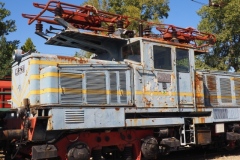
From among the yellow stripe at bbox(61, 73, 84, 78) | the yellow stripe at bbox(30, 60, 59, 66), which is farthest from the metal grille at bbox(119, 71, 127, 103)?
the yellow stripe at bbox(30, 60, 59, 66)

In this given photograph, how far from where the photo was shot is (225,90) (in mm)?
11258

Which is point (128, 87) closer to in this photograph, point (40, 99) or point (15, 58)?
point (40, 99)

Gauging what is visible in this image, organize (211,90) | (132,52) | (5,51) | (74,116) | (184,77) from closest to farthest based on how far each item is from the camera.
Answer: (74,116) → (132,52) → (184,77) → (211,90) → (5,51)

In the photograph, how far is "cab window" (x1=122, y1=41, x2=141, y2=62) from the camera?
28.9 ft

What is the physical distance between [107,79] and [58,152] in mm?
2231

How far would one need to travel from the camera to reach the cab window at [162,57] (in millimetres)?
8938

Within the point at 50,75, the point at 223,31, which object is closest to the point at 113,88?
the point at 50,75

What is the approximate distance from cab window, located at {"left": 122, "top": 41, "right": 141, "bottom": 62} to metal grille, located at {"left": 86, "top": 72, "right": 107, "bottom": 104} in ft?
4.45

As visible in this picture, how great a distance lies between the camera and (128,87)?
8344 millimetres

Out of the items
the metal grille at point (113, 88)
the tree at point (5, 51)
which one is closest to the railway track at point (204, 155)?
the metal grille at point (113, 88)

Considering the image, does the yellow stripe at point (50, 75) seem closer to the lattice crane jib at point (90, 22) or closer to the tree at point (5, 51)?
the lattice crane jib at point (90, 22)

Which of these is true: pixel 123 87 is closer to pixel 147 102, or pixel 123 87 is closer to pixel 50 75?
pixel 147 102

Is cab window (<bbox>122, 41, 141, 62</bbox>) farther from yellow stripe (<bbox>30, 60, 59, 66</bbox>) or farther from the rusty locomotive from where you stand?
yellow stripe (<bbox>30, 60, 59, 66</bbox>)

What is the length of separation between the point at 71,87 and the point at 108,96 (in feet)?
3.50
